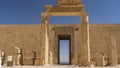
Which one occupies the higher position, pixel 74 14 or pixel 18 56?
pixel 74 14

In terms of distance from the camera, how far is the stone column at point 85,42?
1514 cm

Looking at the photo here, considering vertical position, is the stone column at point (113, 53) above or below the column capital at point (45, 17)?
below

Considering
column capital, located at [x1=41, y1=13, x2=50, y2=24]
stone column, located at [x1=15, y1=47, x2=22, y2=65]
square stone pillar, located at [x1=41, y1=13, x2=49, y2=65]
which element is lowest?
stone column, located at [x1=15, y1=47, x2=22, y2=65]

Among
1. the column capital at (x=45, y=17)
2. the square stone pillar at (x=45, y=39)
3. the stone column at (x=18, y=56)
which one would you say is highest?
the column capital at (x=45, y=17)

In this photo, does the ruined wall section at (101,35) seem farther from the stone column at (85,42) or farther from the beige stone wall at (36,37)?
the stone column at (85,42)

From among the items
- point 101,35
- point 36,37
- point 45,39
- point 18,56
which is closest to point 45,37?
point 45,39

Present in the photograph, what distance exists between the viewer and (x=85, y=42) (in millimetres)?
15305

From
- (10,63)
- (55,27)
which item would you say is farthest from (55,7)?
(55,27)

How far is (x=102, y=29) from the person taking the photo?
25.0 meters

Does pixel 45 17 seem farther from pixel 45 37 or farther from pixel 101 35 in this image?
pixel 101 35

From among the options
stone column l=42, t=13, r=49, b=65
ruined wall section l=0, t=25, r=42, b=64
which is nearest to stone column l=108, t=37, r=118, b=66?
stone column l=42, t=13, r=49, b=65

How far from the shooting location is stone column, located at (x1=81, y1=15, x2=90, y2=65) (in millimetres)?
15139

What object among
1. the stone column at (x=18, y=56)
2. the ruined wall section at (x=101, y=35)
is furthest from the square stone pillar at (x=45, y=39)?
the ruined wall section at (x=101, y=35)

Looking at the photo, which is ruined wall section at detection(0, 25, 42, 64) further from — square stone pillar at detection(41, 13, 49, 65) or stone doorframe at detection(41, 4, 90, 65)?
stone doorframe at detection(41, 4, 90, 65)
